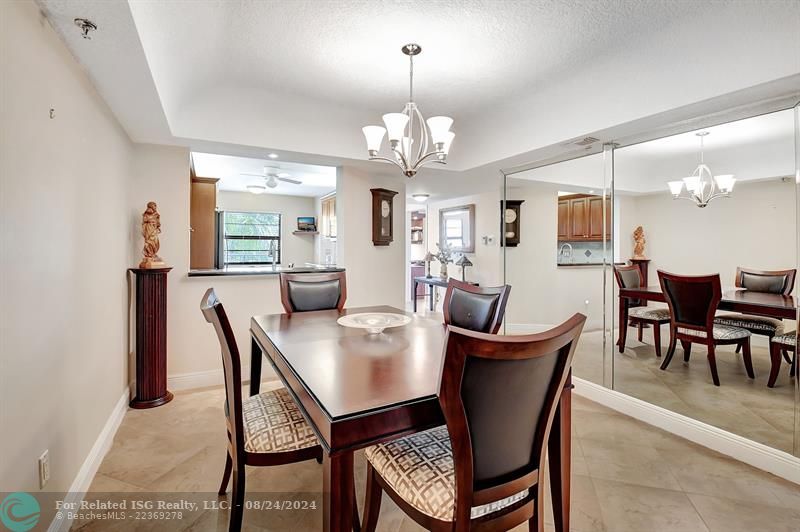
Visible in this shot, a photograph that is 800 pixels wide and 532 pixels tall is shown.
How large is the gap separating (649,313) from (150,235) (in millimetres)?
3933

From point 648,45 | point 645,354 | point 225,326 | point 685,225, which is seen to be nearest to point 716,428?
point 645,354

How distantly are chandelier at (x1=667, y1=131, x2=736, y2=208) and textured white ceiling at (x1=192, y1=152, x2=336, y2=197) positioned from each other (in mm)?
3392

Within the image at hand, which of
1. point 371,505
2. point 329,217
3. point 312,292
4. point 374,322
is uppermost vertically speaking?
point 329,217

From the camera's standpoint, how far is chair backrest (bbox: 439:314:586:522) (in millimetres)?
923

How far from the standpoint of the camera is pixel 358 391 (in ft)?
3.77

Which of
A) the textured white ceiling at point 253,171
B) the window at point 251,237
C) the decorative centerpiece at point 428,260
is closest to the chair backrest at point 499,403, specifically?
the textured white ceiling at point 253,171

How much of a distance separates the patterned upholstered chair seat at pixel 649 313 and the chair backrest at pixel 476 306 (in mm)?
1530

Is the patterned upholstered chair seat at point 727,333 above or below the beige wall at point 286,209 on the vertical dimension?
below

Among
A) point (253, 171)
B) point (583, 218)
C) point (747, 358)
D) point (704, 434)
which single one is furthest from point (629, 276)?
point (253, 171)

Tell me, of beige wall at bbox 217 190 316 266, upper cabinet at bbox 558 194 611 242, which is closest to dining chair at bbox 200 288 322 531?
upper cabinet at bbox 558 194 611 242

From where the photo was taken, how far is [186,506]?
5.80 ft

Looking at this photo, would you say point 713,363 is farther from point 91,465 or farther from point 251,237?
point 251,237

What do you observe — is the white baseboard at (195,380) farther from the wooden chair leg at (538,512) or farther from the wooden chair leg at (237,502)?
the wooden chair leg at (538,512)

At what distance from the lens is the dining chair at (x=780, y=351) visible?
6.81 feet
